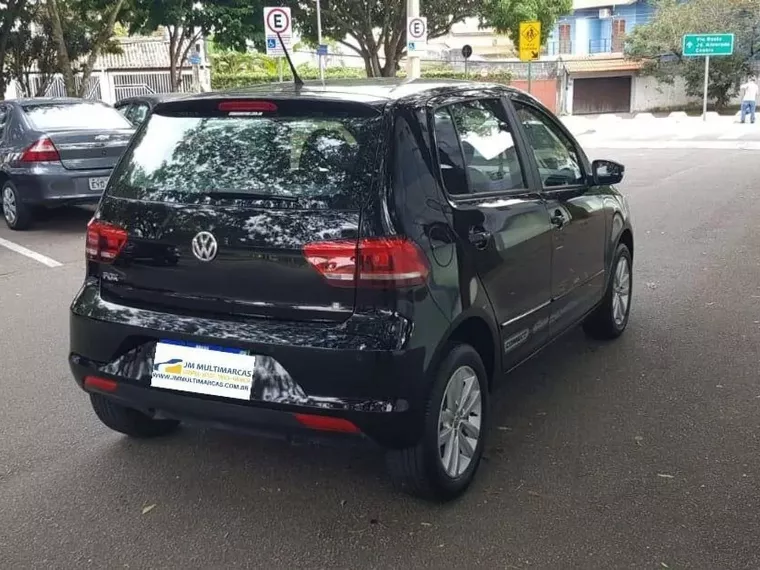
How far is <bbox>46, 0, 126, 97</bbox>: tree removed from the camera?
18078 millimetres

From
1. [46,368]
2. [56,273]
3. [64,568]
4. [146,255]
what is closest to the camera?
[64,568]

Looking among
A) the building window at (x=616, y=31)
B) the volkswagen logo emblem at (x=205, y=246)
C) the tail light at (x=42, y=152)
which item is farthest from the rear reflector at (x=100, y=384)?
the building window at (x=616, y=31)

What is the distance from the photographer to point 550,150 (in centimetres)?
473

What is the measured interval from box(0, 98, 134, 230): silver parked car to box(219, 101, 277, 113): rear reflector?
6.77 metres

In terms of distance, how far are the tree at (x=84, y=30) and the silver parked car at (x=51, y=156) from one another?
304 inches

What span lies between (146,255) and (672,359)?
3412mm

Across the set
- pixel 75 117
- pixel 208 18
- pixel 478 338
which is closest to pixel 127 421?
pixel 478 338

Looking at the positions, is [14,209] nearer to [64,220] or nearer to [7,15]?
[64,220]

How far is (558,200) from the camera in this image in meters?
4.52

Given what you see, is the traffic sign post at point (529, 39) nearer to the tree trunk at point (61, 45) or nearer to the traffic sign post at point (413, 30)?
the traffic sign post at point (413, 30)

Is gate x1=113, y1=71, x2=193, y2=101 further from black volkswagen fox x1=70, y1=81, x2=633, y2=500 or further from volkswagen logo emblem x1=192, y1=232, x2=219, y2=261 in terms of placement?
volkswagen logo emblem x1=192, y1=232, x2=219, y2=261

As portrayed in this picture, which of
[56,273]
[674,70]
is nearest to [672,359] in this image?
[56,273]

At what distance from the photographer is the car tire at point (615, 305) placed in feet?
18.1

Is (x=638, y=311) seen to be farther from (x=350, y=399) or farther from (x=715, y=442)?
(x=350, y=399)
